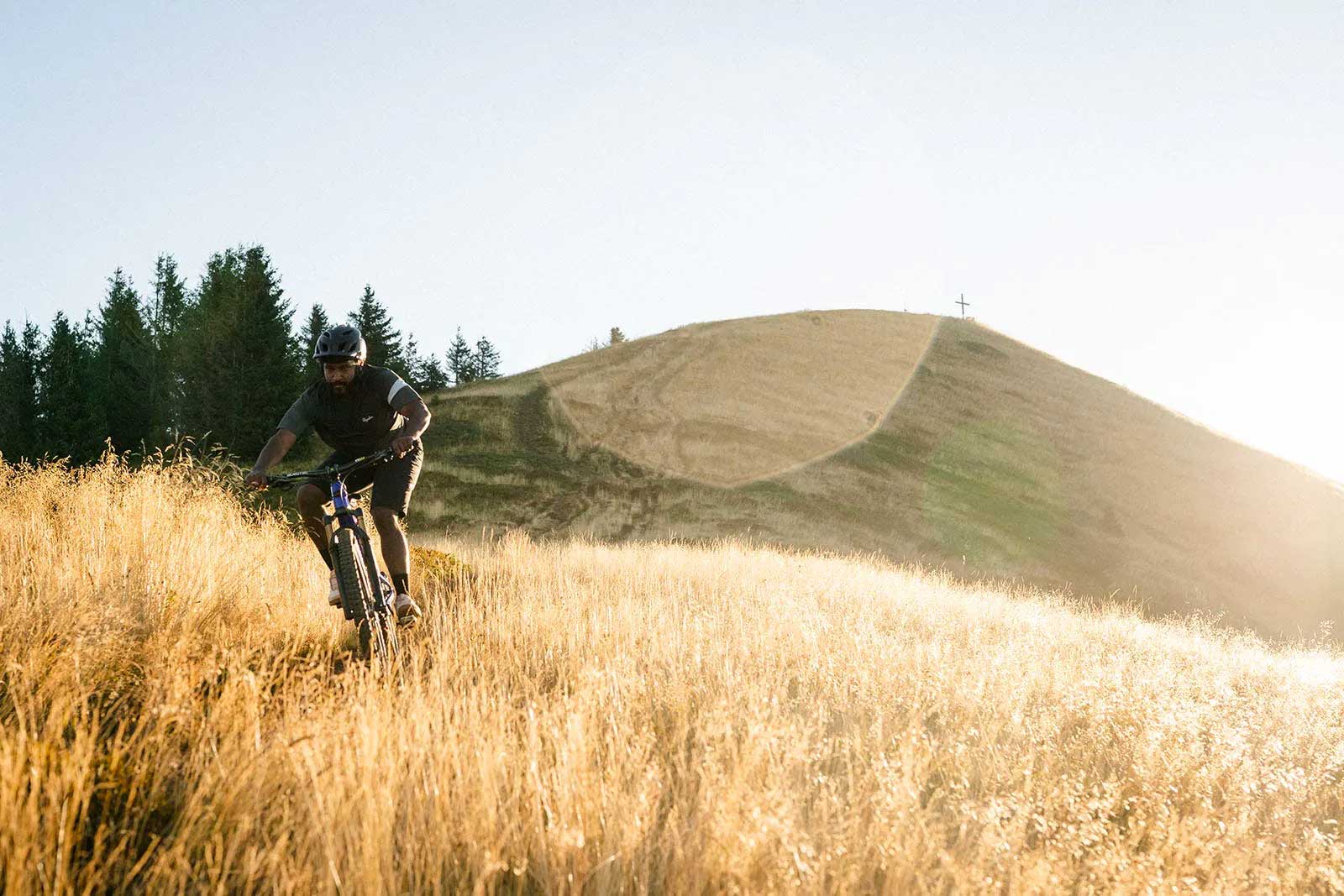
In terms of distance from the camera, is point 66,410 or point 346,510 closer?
point 346,510

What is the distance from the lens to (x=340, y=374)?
603 cm

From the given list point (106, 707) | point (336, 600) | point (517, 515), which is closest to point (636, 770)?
point (106, 707)

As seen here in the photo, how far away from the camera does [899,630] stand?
8539mm

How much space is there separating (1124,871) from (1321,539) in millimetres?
46644

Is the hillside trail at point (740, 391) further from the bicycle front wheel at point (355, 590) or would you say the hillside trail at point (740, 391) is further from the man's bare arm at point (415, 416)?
the bicycle front wheel at point (355, 590)

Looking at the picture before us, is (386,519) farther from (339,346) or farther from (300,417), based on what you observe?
(339,346)

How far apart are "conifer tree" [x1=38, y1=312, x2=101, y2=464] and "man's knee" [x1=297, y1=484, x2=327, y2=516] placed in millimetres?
47909

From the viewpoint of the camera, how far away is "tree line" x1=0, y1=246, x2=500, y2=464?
42188 millimetres

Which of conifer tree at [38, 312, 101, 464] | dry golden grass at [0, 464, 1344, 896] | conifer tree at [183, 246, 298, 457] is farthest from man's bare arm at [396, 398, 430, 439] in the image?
conifer tree at [38, 312, 101, 464]

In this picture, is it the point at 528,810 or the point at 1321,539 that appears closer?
the point at 528,810

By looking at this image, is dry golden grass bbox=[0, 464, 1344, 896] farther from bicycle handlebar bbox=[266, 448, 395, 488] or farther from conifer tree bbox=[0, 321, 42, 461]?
conifer tree bbox=[0, 321, 42, 461]

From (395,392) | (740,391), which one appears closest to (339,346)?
(395,392)

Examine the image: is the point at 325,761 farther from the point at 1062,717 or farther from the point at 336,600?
the point at 1062,717

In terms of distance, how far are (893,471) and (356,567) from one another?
34.3 meters
